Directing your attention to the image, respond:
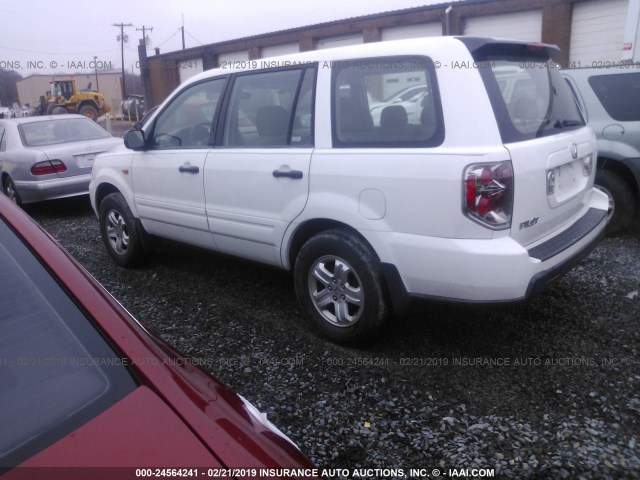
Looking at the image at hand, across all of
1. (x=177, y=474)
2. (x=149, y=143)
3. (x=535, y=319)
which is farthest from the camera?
(x=149, y=143)

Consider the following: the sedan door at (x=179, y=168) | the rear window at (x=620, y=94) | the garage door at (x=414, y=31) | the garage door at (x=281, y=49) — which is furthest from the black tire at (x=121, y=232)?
the garage door at (x=281, y=49)

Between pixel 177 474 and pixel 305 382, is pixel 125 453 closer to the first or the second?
pixel 177 474

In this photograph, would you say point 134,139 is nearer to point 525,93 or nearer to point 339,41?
point 525,93

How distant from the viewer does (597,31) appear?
17938 mm

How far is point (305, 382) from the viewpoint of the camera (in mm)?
3098

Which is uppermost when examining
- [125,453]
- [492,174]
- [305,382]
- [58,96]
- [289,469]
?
[58,96]

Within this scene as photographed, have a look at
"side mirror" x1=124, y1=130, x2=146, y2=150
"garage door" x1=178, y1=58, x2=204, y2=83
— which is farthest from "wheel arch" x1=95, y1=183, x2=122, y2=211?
"garage door" x1=178, y1=58, x2=204, y2=83

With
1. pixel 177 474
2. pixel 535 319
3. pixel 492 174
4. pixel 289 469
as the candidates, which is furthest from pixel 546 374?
pixel 177 474

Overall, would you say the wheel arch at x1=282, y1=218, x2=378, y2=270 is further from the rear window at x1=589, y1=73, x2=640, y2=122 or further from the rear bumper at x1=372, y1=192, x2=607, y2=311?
the rear window at x1=589, y1=73, x2=640, y2=122

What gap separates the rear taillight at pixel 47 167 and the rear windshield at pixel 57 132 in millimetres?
560

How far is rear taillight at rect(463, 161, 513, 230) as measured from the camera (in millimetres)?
2709

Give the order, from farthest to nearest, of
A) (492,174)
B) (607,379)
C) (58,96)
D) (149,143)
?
(58,96), (149,143), (607,379), (492,174)

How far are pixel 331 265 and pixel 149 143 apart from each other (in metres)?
2.24

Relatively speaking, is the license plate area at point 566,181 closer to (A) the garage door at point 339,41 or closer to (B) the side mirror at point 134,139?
(B) the side mirror at point 134,139
